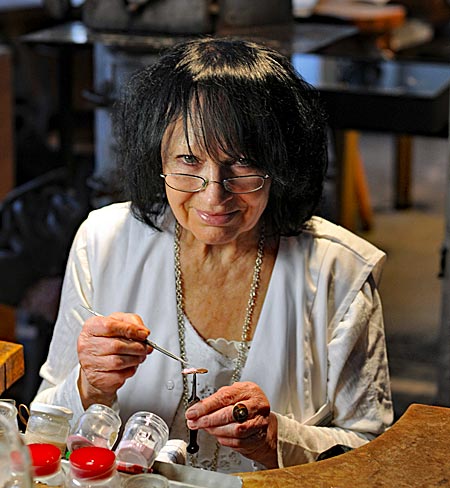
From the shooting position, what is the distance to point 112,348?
1.62m

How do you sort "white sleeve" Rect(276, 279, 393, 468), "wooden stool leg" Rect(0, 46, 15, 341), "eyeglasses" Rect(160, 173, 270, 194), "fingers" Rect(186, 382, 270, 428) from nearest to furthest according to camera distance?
"fingers" Rect(186, 382, 270, 428) → "eyeglasses" Rect(160, 173, 270, 194) → "white sleeve" Rect(276, 279, 393, 468) → "wooden stool leg" Rect(0, 46, 15, 341)

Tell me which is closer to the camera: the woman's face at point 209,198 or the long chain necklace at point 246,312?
the woman's face at point 209,198

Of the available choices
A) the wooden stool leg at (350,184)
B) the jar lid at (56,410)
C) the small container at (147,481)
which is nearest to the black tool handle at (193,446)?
the jar lid at (56,410)

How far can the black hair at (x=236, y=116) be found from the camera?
1.66m

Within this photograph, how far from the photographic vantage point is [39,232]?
3834mm

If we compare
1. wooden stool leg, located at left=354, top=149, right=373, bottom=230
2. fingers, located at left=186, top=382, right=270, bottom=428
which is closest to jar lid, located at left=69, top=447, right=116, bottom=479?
fingers, located at left=186, top=382, right=270, bottom=428

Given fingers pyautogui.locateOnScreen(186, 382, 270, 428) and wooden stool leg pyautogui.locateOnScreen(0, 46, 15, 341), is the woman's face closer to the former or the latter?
fingers pyautogui.locateOnScreen(186, 382, 270, 428)

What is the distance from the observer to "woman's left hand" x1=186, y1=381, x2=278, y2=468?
1.59 metres

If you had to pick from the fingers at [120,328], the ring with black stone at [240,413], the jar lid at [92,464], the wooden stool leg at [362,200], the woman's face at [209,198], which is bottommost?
the wooden stool leg at [362,200]

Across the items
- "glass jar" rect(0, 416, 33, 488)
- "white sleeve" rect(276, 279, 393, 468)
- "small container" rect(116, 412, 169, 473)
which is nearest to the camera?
"glass jar" rect(0, 416, 33, 488)

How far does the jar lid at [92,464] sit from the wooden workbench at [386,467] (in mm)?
222

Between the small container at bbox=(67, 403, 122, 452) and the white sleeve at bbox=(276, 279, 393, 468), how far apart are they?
53 cm

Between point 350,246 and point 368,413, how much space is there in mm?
317

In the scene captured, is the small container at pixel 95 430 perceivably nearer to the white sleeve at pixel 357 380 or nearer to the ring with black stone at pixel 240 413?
the ring with black stone at pixel 240 413
